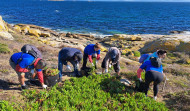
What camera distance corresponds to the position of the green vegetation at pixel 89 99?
4.45 metres

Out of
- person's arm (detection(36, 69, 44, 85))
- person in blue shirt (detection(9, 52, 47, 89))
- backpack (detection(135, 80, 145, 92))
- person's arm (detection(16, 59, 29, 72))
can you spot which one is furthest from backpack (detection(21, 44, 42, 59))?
backpack (detection(135, 80, 145, 92))

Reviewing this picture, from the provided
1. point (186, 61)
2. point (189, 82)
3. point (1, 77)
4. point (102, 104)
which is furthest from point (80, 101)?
point (186, 61)

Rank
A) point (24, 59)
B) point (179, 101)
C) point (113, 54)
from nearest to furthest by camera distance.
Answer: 1. point (24, 59)
2. point (179, 101)
3. point (113, 54)

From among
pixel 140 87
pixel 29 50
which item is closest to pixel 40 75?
pixel 29 50

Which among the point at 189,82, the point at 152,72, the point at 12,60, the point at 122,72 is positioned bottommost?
the point at 189,82

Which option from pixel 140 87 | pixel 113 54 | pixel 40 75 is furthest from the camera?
pixel 113 54

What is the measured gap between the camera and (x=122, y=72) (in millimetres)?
7734

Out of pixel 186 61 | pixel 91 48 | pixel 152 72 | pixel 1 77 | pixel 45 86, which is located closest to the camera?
pixel 152 72

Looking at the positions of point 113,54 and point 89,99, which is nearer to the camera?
point 89,99

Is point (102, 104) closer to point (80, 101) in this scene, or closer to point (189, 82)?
point (80, 101)

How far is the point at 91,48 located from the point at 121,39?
20.1m

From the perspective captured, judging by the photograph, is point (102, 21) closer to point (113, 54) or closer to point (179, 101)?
point (113, 54)

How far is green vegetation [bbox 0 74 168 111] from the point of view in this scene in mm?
4449

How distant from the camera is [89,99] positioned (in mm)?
4863
